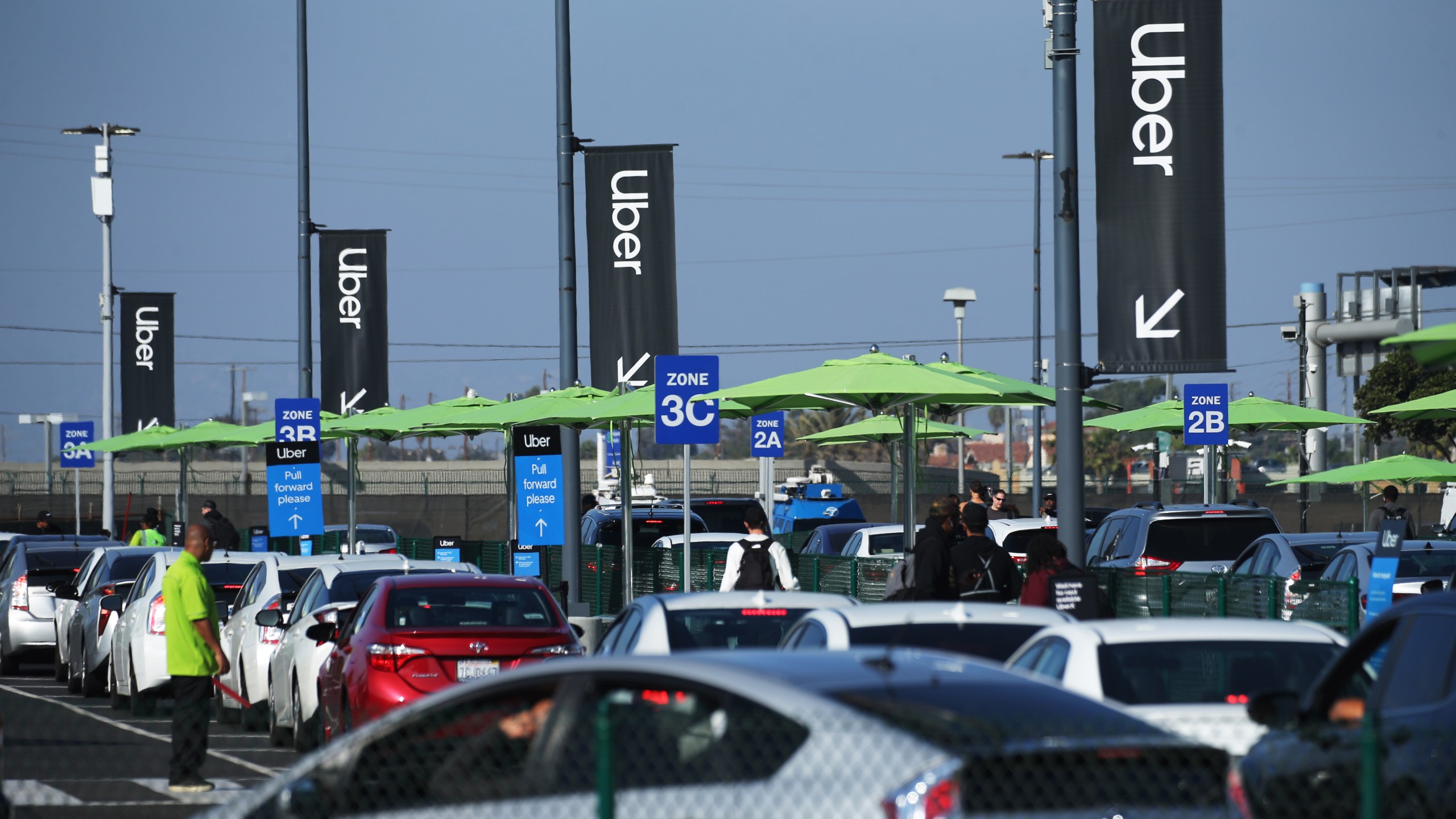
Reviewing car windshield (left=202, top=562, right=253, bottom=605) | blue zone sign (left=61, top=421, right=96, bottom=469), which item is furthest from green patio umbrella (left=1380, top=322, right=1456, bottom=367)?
blue zone sign (left=61, top=421, right=96, bottom=469)

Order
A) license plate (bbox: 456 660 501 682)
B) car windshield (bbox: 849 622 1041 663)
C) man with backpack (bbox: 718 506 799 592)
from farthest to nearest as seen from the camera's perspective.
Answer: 1. man with backpack (bbox: 718 506 799 592)
2. license plate (bbox: 456 660 501 682)
3. car windshield (bbox: 849 622 1041 663)

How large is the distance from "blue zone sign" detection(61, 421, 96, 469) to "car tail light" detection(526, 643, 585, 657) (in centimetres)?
2943

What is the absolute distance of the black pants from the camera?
1152 cm

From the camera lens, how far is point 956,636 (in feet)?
30.1

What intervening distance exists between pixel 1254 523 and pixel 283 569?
33.2 feet

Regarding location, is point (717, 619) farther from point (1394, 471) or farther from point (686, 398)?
point (1394, 471)

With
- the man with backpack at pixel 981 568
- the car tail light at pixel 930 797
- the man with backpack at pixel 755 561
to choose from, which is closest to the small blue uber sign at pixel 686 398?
the man with backpack at pixel 755 561

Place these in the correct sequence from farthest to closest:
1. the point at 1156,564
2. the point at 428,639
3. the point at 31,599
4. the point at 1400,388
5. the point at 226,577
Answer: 1. the point at 1400,388
2. the point at 31,599
3. the point at 1156,564
4. the point at 226,577
5. the point at 428,639

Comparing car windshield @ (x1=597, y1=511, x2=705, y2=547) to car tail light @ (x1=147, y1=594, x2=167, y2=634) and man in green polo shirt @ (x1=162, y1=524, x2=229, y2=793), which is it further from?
man in green polo shirt @ (x1=162, y1=524, x2=229, y2=793)

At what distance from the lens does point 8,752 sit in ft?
46.0

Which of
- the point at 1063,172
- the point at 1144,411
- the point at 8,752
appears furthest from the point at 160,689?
the point at 1144,411

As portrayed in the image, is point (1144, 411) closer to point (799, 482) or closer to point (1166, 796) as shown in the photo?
point (799, 482)

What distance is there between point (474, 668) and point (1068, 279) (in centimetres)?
555

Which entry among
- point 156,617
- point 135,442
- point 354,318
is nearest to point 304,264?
point 354,318
